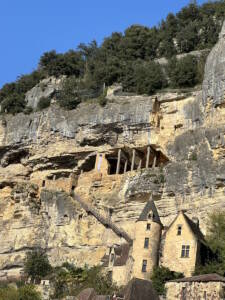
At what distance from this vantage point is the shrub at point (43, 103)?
56872 millimetres

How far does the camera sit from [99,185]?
1948 inches

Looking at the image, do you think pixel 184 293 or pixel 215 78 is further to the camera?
pixel 215 78

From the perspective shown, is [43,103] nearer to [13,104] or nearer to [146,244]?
[13,104]

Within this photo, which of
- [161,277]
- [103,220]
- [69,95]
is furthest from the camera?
[69,95]

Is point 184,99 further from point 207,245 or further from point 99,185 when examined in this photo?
point 207,245

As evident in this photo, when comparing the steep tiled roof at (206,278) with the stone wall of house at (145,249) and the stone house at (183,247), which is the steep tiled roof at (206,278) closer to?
the stone house at (183,247)

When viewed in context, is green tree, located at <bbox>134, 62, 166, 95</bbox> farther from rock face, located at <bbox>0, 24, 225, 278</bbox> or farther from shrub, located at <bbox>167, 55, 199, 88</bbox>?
rock face, located at <bbox>0, 24, 225, 278</bbox>

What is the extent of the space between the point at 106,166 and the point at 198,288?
1801 cm

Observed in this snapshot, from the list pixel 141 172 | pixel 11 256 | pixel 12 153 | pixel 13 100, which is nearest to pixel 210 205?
pixel 141 172

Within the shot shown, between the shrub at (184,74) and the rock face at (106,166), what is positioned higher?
the shrub at (184,74)

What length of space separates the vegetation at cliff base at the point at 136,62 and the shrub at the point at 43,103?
9 centimetres

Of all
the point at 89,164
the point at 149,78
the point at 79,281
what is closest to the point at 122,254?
the point at 79,281

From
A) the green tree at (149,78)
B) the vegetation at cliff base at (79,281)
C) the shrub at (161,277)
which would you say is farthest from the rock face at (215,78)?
the vegetation at cliff base at (79,281)

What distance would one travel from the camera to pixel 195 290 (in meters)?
33.9
